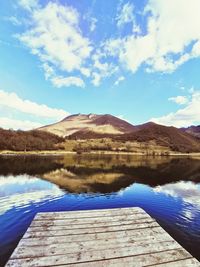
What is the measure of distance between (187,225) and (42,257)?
12351 millimetres

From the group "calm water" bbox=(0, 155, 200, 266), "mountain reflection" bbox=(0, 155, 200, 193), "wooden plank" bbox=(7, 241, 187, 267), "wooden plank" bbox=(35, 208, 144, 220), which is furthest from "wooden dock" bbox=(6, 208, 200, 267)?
"mountain reflection" bbox=(0, 155, 200, 193)

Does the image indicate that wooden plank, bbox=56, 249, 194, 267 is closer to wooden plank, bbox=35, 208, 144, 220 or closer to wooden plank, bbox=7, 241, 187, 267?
wooden plank, bbox=7, 241, 187, 267

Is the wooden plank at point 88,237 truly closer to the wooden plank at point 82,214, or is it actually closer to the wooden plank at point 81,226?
the wooden plank at point 81,226

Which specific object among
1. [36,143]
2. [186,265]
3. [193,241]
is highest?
[36,143]

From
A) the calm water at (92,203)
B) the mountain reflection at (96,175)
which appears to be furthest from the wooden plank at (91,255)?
the mountain reflection at (96,175)

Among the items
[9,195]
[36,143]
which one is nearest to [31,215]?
[9,195]

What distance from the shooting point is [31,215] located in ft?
61.2

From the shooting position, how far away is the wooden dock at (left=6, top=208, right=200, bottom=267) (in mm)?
9047

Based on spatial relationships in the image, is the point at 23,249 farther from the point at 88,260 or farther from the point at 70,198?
the point at 70,198

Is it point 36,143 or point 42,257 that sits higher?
point 36,143

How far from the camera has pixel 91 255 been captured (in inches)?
373

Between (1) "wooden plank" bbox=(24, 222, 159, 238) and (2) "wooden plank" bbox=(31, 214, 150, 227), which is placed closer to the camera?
(1) "wooden plank" bbox=(24, 222, 159, 238)

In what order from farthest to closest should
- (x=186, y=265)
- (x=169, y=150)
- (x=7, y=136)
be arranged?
(x=169, y=150), (x=7, y=136), (x=186, y=265)

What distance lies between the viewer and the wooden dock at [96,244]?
9047 mm
